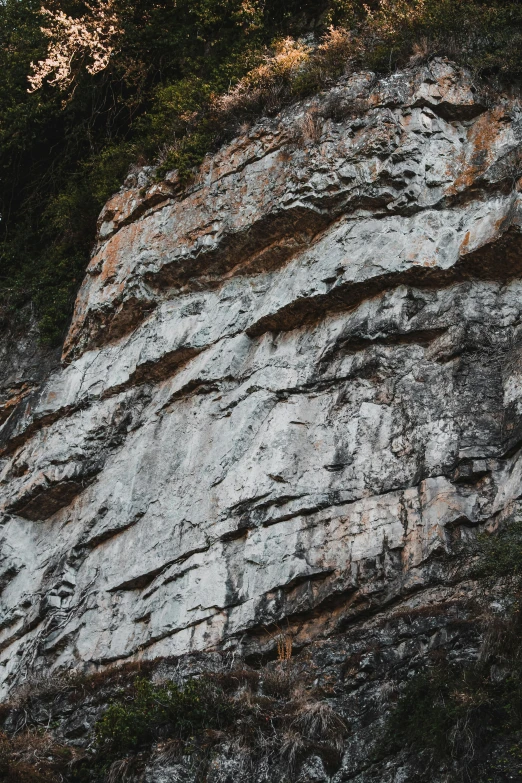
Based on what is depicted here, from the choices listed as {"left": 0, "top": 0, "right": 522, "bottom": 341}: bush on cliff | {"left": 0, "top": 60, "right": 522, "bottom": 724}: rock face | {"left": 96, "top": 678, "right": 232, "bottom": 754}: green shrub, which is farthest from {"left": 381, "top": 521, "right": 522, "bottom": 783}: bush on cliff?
{"left": 0, "top": 0, "right": 522, "bottom": 341}: bush on cliff

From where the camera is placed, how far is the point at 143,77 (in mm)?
15562

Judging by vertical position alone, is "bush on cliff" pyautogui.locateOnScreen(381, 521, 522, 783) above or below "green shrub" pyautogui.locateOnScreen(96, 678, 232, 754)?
below

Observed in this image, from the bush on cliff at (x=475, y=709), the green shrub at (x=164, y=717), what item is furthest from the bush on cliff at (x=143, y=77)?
the bush on cliff at (x=475, y=709)

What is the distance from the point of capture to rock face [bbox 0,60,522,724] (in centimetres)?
879

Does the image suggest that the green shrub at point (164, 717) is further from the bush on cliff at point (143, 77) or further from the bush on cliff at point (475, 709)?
the bush on cliff at point (143, 77)

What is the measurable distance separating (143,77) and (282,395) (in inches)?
304

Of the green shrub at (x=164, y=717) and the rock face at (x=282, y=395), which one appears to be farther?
the rock face at (x=282, y=395)

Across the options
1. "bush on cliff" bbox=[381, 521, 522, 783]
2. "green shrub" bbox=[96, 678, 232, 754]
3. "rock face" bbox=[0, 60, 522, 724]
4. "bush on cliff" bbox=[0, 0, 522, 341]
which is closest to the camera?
"bush on cliff" bbox=[381, 521, 522, 783]

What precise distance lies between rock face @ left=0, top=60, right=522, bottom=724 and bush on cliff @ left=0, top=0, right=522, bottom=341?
76 centimetres

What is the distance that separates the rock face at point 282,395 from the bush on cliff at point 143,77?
0.76 m

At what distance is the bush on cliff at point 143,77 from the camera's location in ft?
42.3

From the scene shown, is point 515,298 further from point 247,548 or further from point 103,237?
point 103,237

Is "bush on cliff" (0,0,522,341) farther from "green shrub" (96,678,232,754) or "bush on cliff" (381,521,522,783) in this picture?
"bush on cliff" (381,521,522,783)

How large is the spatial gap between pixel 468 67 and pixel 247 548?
693cm
